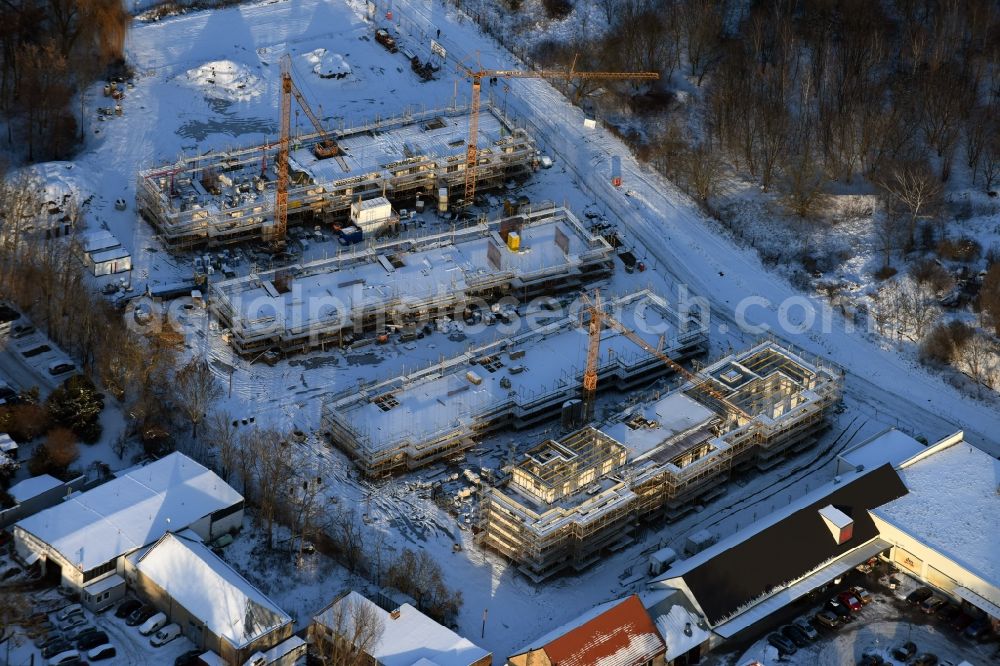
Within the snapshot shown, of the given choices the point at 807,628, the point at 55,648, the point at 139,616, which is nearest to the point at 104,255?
the point at 139,616

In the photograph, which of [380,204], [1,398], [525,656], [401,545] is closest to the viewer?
[525,656]

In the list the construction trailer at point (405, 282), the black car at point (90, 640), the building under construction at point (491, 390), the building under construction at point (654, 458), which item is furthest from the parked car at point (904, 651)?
the black car at point (90, 640)

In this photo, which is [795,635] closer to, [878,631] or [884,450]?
[878,631]

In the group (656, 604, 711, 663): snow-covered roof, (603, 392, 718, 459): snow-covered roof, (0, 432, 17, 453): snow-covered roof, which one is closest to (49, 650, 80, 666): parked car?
(0, 432, 17, 453): snow-covered roof

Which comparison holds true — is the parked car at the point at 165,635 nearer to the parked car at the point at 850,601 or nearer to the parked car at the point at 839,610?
the parked car at the point at 839,610

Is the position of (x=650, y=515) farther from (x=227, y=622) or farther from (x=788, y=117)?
(x=788, y=117)

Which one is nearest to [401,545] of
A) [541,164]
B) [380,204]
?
[380,204]
